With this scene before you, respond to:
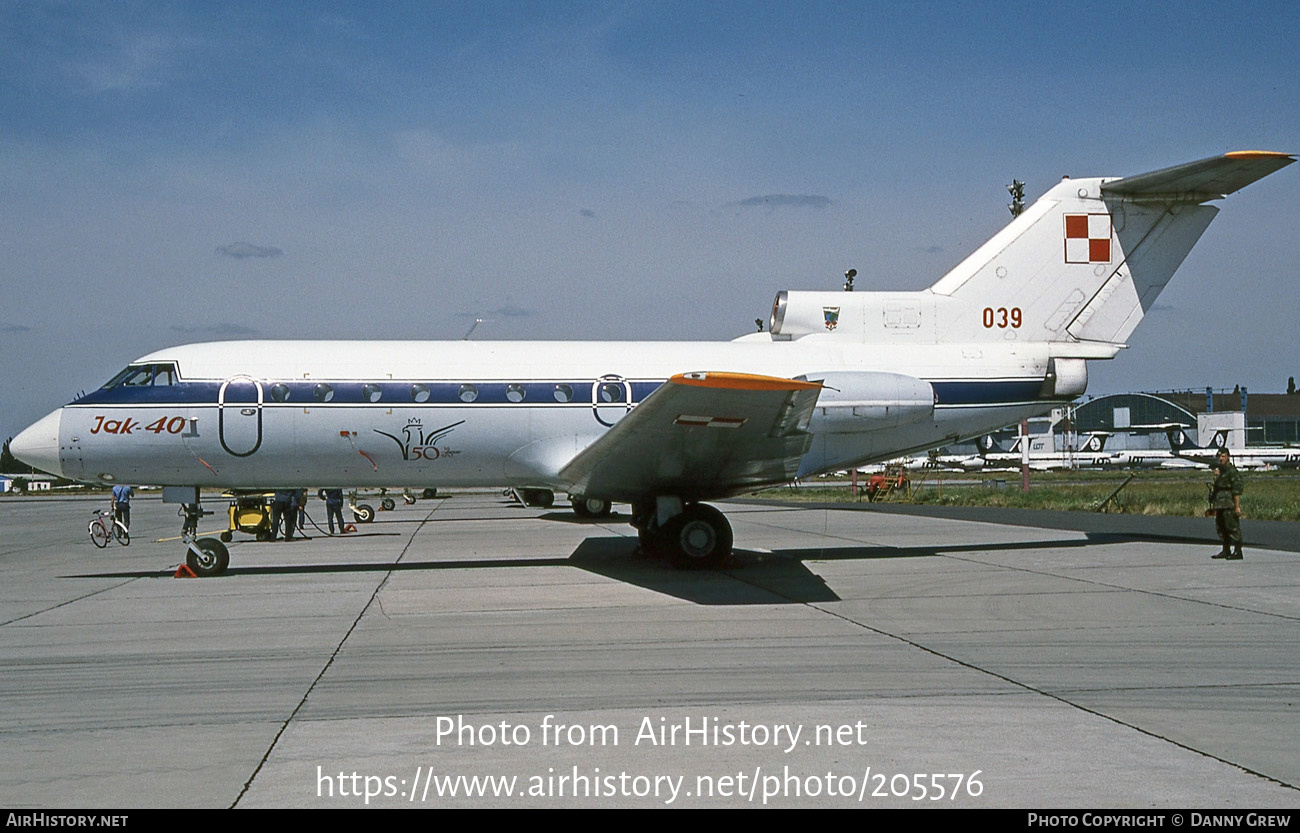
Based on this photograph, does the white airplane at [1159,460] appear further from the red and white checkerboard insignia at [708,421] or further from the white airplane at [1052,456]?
the red and white checkerboard insignia at [708,421]

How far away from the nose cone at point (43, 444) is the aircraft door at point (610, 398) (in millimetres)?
7560

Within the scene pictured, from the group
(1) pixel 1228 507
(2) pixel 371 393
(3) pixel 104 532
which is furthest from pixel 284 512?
(1) pixel 1228 507

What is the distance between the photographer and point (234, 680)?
25.7ft

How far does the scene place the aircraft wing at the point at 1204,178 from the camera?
14.7 meters

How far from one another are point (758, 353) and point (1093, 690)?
379 inches

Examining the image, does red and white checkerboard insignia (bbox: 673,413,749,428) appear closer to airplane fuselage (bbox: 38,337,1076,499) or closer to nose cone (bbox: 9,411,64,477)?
airplane fuselage (bbox: 38,337,1076,499)

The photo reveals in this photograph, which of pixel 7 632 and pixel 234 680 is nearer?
pixel 234 680

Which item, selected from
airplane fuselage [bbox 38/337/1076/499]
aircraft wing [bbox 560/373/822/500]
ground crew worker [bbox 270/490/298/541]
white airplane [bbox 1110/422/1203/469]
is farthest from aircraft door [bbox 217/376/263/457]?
white airplane [bbox 1110/422/1203/469]

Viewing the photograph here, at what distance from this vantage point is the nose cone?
557 inches

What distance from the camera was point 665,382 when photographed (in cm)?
1310

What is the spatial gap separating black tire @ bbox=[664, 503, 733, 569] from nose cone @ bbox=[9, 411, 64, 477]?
28.4ft

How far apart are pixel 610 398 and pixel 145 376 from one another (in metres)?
6.76
